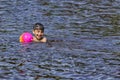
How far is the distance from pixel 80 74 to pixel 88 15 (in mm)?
10311

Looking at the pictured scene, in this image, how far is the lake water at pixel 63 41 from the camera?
15297 mm

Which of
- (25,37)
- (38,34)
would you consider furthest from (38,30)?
(25,37)

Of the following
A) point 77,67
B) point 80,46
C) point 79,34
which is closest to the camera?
point 77,67

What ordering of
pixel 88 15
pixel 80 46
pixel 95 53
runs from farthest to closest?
pixel 88 15, pixel 80 46, pixel 95 53

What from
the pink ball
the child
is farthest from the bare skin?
the pink ball

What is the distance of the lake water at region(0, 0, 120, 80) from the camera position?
50.2ft

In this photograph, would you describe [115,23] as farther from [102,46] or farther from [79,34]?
[102,46]

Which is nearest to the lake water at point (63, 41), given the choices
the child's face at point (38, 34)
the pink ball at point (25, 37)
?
the pink ball at point (25, 37)

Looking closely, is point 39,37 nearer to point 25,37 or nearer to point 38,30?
point 38,30

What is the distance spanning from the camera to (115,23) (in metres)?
23.4

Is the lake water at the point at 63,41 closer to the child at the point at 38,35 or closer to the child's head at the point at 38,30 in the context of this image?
the child at the point at 38,35

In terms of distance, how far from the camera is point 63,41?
19875 millimetres

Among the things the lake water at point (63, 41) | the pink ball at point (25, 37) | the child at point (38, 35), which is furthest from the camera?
the child at point (38, 35)

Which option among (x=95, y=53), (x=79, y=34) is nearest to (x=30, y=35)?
(x=79, y=34)
